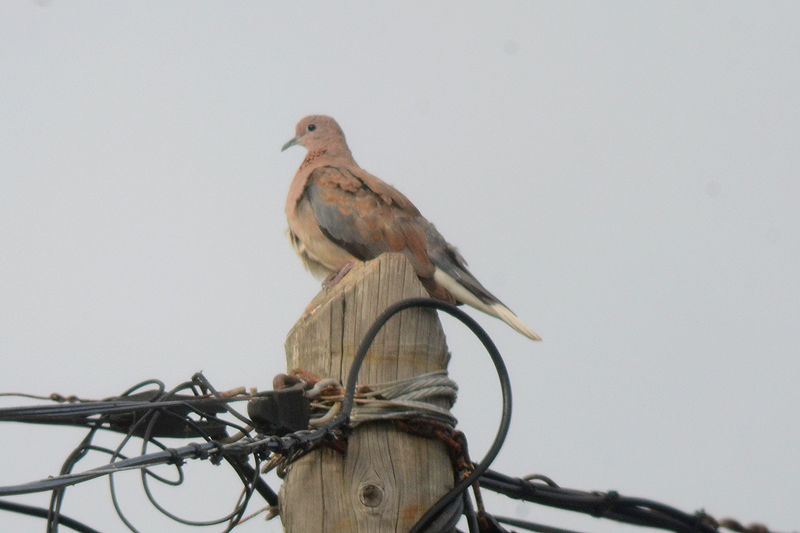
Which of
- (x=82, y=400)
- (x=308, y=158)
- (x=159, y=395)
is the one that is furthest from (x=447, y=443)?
(x=308, y=158)

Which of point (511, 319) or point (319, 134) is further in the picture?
point (319, 134)

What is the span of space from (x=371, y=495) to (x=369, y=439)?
176 millimetres

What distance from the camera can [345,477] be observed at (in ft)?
9.15

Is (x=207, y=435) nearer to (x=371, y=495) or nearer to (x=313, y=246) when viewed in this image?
(x=371, y=495)

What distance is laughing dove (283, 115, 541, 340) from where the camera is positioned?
583cm

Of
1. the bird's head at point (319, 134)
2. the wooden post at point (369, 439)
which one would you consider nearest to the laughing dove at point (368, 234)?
the bird's head at point (319, 134)

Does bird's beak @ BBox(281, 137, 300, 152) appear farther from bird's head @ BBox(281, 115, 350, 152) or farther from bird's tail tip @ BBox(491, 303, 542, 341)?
bird's tail tip @ BBox(491, 303, 542, 341)

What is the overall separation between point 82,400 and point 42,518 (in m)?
0.45

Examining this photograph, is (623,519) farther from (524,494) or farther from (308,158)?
(308,158)

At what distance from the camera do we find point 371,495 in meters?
2.76

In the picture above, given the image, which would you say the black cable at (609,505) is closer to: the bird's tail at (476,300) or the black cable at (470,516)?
the black cable at (470,516)

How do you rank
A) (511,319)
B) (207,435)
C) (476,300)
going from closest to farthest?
(207,435) < (511,319) < (476,300)

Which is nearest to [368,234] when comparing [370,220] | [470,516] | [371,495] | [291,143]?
[370,220]

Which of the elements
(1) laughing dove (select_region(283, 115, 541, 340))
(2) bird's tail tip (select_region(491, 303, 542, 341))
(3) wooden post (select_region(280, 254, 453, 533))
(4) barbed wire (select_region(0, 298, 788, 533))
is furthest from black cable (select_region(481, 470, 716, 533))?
(1) laughing dove (select_region(283, 115, 541, 340))
